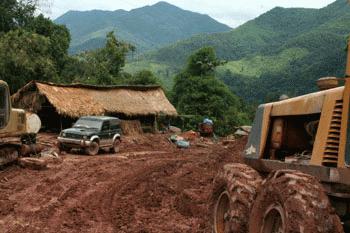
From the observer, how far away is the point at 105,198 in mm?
12555

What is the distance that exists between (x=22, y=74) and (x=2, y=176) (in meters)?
29.7

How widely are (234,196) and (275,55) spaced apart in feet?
451

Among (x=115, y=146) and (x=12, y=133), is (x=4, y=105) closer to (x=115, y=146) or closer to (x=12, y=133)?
(x=12, y=133)

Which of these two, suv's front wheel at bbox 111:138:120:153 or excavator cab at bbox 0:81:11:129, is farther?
suv's front wheel at bbox 111:138:120:153

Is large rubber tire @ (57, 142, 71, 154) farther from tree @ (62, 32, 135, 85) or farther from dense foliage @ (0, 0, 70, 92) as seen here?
tree @ (62, 32, 135, 85)

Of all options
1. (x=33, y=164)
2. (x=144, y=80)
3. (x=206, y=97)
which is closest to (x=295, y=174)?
(x=33, y=164)

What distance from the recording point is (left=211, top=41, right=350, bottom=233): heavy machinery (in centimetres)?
447

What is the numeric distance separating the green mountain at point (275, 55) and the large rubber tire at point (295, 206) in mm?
67688

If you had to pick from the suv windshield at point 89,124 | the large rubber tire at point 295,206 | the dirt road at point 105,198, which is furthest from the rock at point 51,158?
the large rubber tire at point 295,206

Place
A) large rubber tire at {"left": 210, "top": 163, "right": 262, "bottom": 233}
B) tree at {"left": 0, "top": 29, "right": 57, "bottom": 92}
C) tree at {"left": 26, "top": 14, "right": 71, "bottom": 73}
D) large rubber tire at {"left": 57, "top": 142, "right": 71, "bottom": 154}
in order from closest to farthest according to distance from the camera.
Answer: large rubber tire at {"left": 210, "top": 163, "right": 262, "bottom": 233}
large rubber tire at {"left": 57, "top": 142, "right": 71, "bottom": 154}
tree at {"left": 0, "top": 29, "right": 57, "bottom": 92}
tree at {"left": 26, "top": 14, "right": 71, "bottom": 73}

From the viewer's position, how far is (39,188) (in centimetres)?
1379

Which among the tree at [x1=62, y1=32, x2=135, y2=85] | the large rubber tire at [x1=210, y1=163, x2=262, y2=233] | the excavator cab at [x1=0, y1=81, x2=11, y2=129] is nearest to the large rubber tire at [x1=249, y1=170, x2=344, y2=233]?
the large rubber tire at [x1=210, y1=163, x2=262, y2=233]

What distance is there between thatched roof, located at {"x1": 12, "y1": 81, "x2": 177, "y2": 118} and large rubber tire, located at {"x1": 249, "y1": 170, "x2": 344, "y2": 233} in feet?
100

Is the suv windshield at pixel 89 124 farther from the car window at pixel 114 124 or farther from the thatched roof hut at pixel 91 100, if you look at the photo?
the thatched roof hut at pixel 91 100
